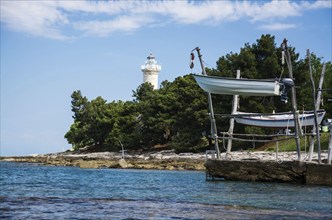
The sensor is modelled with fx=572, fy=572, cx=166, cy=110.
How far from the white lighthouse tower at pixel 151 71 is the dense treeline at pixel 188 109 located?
7.56 metres

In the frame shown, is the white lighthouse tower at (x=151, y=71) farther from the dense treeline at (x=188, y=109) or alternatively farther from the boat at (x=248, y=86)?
the boat at (x=248, y=86)

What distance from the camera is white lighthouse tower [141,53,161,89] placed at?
126000 millimetres

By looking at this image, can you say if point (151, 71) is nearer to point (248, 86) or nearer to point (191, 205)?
point (248, 86)

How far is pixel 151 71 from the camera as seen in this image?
126m

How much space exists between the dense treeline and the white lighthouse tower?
7559mm

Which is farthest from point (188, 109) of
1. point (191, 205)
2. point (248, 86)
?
point (191, 205)

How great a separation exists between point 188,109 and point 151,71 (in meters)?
49.0

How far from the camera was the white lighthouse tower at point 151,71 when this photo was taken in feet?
413

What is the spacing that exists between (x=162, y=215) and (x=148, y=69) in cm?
10741

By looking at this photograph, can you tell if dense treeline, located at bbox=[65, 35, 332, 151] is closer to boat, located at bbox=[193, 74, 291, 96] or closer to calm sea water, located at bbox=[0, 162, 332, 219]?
boat, located at bbox=[193, 74, 291, 96]

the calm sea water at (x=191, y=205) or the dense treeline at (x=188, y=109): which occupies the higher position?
the dense treeline at (x=188, y=109)

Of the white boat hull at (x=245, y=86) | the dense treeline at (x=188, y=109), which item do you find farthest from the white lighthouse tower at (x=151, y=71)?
Answer: the white boat hull at (x=245, y=86)

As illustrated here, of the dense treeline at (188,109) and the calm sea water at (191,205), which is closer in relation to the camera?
the calm sea water at (191,205)

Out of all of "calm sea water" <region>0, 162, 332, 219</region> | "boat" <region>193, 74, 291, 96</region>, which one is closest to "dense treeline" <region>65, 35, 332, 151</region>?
"boat" <region>193, 74, 291, 96</region>
